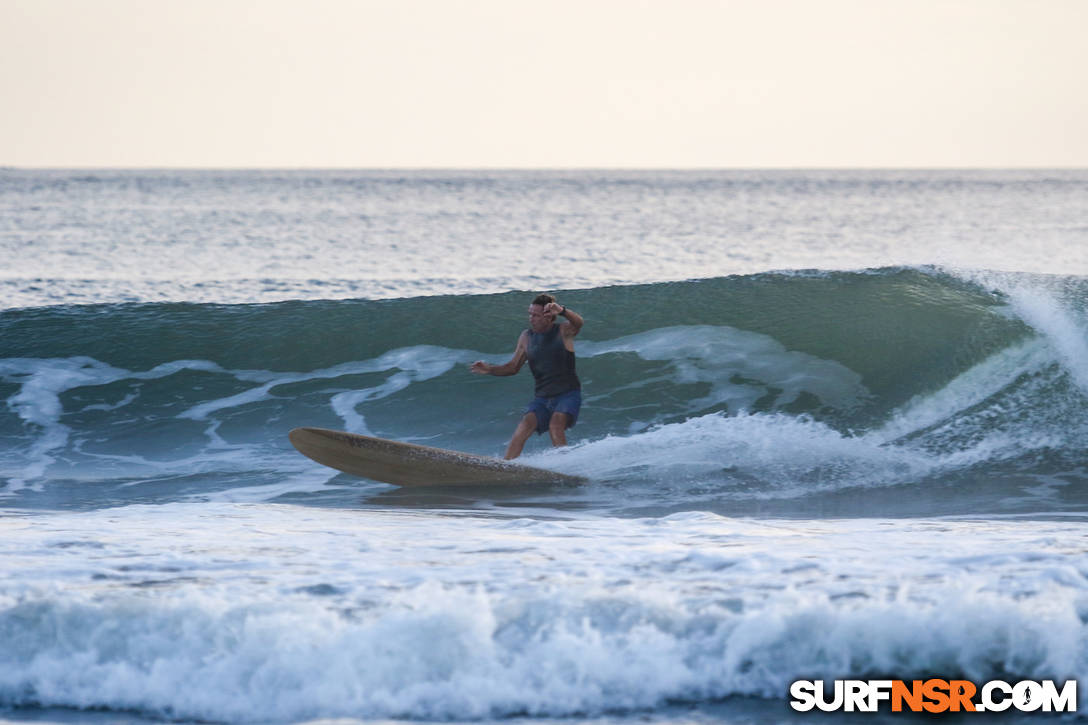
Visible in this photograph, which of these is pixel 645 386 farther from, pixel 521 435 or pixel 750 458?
pixel 521 435

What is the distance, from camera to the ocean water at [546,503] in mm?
4676

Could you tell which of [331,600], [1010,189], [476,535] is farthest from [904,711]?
[1010,189]

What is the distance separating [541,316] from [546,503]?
62.5 inches

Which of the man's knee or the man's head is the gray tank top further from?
the man's knee

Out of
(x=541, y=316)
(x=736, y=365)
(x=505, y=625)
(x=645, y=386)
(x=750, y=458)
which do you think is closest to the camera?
(x=505, y=625)

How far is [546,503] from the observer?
26.6 feet

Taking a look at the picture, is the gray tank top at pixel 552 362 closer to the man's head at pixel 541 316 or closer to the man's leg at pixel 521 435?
the man's head at pixel 541 316

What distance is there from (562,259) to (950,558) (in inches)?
845

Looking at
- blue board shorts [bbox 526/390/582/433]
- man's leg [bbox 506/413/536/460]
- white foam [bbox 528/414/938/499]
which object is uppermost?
blue board shorts [bbox 526/390/582/433]
